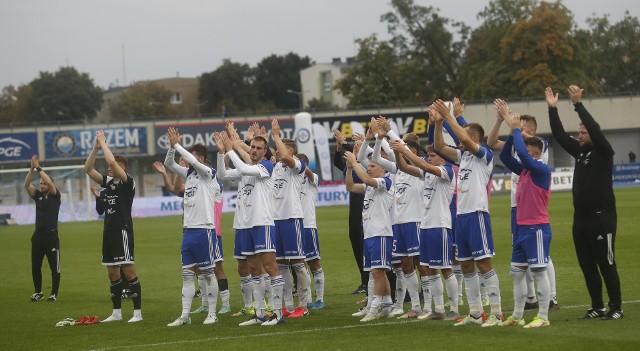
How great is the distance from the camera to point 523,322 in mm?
12938

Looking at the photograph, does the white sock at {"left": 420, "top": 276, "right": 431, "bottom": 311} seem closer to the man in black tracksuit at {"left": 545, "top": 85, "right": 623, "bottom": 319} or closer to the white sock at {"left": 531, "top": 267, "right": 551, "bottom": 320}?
the white sock at {"left": 531, "top": 267, "right": 551, "bottom": 320}

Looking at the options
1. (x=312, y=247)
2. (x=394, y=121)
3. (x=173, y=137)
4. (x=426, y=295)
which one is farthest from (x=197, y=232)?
(x=394, y=121)

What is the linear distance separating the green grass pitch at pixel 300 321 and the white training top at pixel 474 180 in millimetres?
Answer: 1610

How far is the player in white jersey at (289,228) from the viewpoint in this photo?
52.7ft

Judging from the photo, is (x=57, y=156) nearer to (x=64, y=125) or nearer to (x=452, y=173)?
(x=64, y=125)

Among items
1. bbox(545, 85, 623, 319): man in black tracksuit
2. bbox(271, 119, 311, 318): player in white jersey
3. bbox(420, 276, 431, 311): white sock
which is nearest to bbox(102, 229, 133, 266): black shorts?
bbox(271, 119, 311, 318): player in white jersey

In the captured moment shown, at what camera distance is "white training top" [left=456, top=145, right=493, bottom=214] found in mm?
13203

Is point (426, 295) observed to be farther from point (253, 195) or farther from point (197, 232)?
point (197, 232)

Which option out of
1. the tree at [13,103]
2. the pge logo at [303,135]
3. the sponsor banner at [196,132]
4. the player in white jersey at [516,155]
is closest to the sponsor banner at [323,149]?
the pge logo at [303,135]

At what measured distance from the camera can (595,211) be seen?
43.2ft

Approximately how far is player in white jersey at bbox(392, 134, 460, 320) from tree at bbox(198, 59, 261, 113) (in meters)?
115

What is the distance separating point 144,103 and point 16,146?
177 ft

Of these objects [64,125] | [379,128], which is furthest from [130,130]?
[379,128]

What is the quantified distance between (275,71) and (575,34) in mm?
62385
